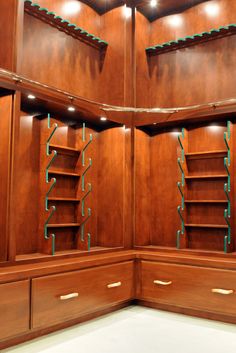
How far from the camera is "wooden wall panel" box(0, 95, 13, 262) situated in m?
2.72

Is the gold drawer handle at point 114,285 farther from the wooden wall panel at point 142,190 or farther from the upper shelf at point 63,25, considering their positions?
the upper shelf at point 63,25

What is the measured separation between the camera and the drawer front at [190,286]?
118 inches

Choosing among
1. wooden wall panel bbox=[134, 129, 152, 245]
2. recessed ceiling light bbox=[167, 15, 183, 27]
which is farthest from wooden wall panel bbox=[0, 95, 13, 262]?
recessed ceiling light bbox=[167, 15, 183, 27]

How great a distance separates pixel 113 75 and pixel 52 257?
201cm

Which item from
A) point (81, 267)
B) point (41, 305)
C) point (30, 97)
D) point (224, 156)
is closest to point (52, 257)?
point (81, 267)

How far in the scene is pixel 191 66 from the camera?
388 cm

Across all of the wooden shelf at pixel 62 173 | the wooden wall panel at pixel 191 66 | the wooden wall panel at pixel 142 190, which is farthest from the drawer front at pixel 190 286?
the wooden wall panel at pixel 191 66

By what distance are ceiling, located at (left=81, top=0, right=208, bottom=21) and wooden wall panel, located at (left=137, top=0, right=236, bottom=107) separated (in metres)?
0.07

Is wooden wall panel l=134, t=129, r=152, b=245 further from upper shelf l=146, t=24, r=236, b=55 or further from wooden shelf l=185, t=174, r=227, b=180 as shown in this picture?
upper shelf l=146, t=24, r=236, b=55

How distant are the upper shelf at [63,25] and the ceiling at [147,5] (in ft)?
1.18

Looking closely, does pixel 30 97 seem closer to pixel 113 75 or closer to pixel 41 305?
pixel 113 75

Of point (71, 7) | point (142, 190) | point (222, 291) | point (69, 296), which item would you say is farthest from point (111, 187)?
point (71, 7)

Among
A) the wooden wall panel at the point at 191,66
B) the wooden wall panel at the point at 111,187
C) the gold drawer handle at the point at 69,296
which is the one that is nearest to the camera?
the gold drawer handle at the point at 69,296

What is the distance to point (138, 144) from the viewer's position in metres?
3.96
